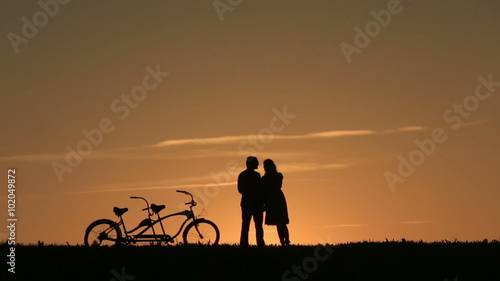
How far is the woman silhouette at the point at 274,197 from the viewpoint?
28328 mm

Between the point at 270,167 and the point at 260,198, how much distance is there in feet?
3.12

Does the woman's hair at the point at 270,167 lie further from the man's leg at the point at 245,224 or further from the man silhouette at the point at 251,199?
the man's leg at the point at 245,224

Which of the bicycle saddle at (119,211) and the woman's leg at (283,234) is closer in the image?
the bicycle saddle at (119,211)

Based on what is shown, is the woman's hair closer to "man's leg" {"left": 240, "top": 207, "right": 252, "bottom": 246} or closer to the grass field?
"man's leg" {"left": 240, "top": 207, "right": 252, "bottom": 246}

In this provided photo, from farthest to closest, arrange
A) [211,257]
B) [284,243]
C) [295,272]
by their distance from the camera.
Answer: [284,243] < [211,257] < [295,272]

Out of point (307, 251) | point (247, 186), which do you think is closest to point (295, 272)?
point (307, 251)

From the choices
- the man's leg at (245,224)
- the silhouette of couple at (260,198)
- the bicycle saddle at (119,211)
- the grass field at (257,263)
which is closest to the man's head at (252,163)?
the silhouette of couple at (260,198)

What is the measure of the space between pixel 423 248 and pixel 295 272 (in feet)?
14.9

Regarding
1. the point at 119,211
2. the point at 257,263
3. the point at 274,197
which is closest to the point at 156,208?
the point at 119,211

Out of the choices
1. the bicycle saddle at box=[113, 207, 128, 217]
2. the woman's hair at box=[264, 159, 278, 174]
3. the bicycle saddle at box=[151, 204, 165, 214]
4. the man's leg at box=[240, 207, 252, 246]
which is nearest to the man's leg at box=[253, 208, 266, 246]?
the man's leg at box=[240, 207, 252, 246]

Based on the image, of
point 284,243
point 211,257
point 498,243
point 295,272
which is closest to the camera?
point 295,272

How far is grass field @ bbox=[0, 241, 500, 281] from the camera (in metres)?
22.0

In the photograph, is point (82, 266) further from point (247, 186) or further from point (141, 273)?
point (247, 186)

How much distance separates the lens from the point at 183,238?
28078 millimetres
